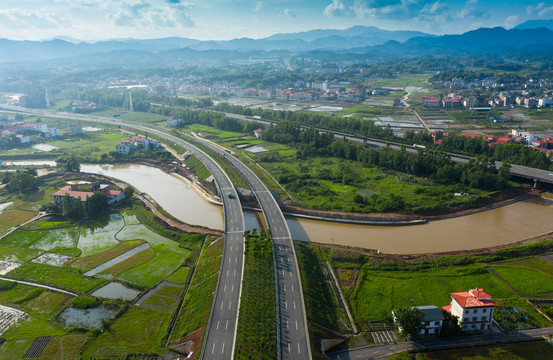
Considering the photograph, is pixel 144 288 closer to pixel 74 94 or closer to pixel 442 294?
pixel 442 294

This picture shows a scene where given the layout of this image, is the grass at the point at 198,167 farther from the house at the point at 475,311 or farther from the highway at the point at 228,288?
the house at the point at 475,311

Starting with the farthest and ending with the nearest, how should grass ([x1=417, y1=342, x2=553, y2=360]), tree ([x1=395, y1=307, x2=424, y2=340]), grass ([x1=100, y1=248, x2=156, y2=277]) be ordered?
1. grass ([x1=100, y1=248, x2=156, y2=277])
2. tree ([x1=395, y1=307, x2=424, y2=340])
3. grass ([x1=417, y1=342, x2=553, y2=360])

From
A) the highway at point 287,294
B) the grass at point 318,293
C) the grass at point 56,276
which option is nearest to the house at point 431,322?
the grass at point 318,293

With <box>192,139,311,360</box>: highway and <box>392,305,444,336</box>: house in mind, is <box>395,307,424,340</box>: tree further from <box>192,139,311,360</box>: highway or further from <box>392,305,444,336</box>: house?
<box>192,139,311,360</box>: highway

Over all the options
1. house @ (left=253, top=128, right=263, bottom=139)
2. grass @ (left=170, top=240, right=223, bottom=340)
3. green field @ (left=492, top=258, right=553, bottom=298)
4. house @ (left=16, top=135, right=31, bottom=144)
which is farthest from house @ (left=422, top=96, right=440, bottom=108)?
house @ (left=16, top=135, right=31, bottom=144)

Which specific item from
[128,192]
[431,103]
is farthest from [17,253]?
[431,103]
